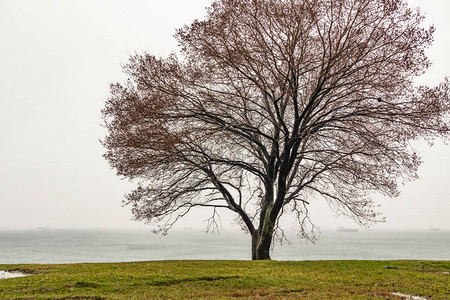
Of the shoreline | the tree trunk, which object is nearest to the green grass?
the shoreline

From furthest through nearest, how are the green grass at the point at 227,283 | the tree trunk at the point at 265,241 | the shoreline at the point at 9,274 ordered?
the tree trunk at the point at 265,241 → the shoreline at the point at 9,274 → the green grass at the point at 227,283

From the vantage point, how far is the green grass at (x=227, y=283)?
38.5 ft

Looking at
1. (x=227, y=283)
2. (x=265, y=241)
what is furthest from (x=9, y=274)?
(x=265, y=241)

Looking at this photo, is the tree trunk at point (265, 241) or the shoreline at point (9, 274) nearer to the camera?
the shoreline at point (9, 274)

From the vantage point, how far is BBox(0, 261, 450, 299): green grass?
11734 mm

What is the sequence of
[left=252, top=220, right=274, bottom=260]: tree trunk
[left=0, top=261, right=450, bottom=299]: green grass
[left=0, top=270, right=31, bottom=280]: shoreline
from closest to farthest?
[left=0, top=261, right=450, bottom=299]: green grass, [left=0, top=270, right=31, bottom=280]: shoreline, [left=252, top=220, right=274, bottom=260]: tree trunk

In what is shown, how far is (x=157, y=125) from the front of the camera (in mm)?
19062

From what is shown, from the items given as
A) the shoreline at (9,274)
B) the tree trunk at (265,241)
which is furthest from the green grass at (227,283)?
the tree trunk at (265,241)

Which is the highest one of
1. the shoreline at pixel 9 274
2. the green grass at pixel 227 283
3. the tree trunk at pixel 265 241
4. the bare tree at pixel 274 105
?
the bare tree at pixel 274 105

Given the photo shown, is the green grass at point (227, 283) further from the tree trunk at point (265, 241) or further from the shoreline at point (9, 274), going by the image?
the tree trunk at point (265, 241)

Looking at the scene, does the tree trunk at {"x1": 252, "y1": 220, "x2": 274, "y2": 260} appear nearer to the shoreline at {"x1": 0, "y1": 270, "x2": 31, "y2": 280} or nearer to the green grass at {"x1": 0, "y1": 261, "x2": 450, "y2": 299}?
the green grass at {"x1": 0, "y1": 261, "x2": 450, "y2": 299}

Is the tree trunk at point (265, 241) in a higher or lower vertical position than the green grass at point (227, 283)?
higher

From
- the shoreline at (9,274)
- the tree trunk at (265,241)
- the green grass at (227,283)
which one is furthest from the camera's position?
the tree trunk at (265,241)

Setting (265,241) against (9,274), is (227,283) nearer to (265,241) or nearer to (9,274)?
(265,241)
